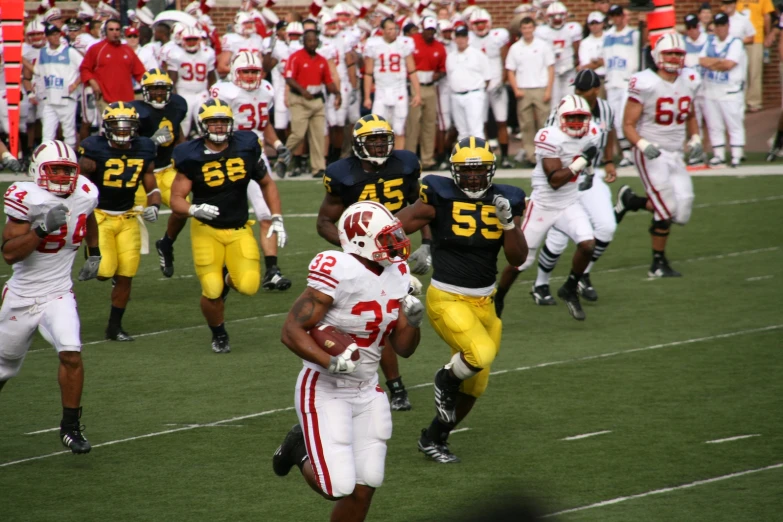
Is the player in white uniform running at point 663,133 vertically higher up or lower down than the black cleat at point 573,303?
higher up

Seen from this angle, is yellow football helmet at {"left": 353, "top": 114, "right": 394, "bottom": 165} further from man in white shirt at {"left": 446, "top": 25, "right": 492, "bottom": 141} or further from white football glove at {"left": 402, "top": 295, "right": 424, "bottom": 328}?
man in white shirt at {"left": 446, "top": 25, "right": 492, "bottom": 141}

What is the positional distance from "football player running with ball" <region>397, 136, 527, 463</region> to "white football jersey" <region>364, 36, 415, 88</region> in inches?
405

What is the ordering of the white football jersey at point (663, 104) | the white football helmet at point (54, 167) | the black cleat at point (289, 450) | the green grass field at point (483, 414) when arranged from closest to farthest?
the black cleat at point (289, 450) < the green grass field at point (483, 414) < the white football helmet at point (54, 167) < the white football jersey at point (663, 104)

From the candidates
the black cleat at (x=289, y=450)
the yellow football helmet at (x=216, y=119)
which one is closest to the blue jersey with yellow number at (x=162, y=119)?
the yellow football helmet at (x=216, y=119)

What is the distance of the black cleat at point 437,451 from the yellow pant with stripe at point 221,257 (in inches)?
102

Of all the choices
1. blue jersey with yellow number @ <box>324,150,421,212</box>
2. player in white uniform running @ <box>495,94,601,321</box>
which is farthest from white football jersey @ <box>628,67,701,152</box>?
blue jersey with yellow number @ <box>324,150,421,212</box>

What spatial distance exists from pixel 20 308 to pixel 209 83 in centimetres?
1047

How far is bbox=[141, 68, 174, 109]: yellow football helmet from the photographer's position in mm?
10609

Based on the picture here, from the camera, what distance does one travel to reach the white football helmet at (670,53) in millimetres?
10789

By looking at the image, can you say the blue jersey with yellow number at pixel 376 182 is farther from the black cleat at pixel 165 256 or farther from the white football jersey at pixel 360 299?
the black cleat at pixel 165 256

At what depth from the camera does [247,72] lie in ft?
36.5

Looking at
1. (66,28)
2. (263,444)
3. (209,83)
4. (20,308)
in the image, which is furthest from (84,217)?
(66,28)

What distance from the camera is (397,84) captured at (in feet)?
54.8

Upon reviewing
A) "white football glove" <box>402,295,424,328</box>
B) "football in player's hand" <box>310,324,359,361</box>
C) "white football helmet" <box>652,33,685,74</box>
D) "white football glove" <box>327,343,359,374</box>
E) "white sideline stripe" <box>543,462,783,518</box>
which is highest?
"white football helmet" <box>652,33,685,74</box>
